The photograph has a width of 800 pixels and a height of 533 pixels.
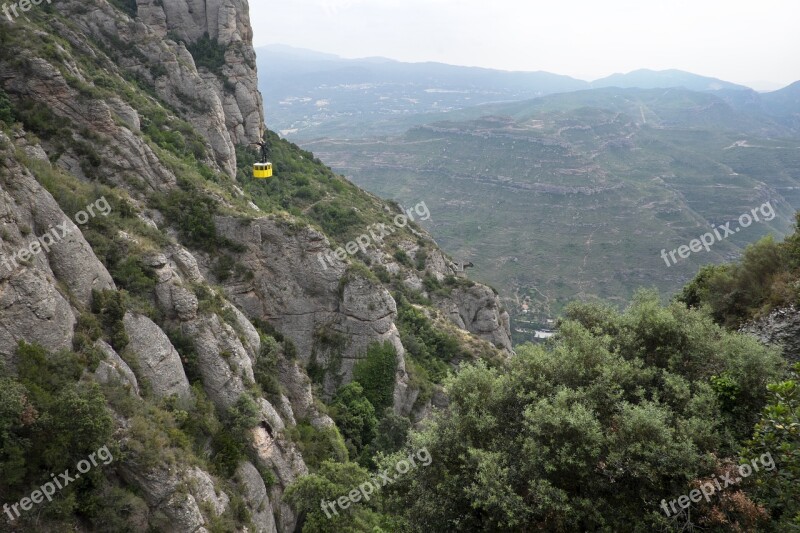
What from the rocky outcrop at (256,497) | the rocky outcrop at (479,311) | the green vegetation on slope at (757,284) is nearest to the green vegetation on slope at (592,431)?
the green vegetation on slope at (757,284)

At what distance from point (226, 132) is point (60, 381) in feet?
144

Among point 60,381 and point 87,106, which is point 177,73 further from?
point 60,381

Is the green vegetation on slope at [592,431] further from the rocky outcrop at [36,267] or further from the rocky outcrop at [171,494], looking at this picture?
the rocky outcrop at [36,267]

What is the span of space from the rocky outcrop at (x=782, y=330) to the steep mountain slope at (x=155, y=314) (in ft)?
70.6

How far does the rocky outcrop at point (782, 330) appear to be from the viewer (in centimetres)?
1642

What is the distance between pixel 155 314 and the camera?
22766 mm

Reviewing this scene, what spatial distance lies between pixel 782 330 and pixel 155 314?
2617cm

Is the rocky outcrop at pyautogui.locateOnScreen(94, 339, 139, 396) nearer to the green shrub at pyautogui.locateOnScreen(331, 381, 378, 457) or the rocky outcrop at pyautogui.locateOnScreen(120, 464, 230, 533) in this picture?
the rocky outcrop at pyautogui.locateOnScreen(120, 464, 230, 533)

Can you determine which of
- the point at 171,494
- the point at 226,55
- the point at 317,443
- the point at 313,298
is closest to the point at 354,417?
the point at 317,443

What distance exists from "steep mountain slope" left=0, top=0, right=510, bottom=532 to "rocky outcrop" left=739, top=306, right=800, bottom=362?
848 inches

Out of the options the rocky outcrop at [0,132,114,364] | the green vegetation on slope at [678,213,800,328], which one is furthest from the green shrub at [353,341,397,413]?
the green vegetation on slope at [678,213,800,328]

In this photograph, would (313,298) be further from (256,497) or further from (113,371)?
(113,371)

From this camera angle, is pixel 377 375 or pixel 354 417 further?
pixel 377 375

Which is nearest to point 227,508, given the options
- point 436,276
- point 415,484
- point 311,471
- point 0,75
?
point 311,471
